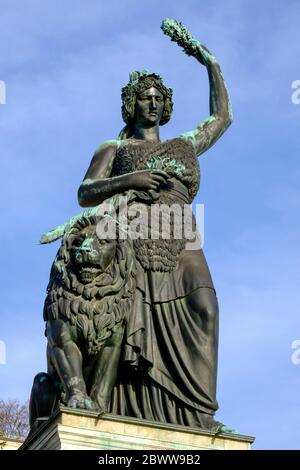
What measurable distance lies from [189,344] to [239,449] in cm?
143

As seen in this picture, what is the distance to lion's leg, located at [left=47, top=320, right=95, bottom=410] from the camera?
12.9 metres

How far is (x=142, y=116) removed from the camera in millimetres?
14930

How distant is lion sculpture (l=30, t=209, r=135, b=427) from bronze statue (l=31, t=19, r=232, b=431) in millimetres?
11

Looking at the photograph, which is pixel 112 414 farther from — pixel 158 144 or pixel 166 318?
pixel 158 144

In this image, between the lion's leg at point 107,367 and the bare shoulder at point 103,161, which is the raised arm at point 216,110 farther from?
the lion's leg at point 107,367

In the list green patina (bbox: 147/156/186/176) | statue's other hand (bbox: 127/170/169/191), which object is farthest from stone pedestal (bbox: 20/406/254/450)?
green patina (bbox: 147/156/186/176)

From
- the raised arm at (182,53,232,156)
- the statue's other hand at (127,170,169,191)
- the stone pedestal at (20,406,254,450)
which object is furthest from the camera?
the raised arm at (182,53,232,156)

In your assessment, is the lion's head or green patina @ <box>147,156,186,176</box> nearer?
the lion's head

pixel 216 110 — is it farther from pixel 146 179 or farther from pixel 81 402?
pixel 81 402

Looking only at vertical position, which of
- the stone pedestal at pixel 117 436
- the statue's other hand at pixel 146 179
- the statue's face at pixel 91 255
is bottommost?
the stone pedestal at pixel 117 436

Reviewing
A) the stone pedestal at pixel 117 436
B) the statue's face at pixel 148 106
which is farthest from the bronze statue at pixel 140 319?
the statue's face at pixel 148 106

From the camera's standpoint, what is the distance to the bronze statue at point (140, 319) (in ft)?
43.1

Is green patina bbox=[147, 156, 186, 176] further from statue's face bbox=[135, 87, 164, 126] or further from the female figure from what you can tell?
statue's face bbox=[135, 87, 164, 126]

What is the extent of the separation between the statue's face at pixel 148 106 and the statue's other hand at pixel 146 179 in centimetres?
99
